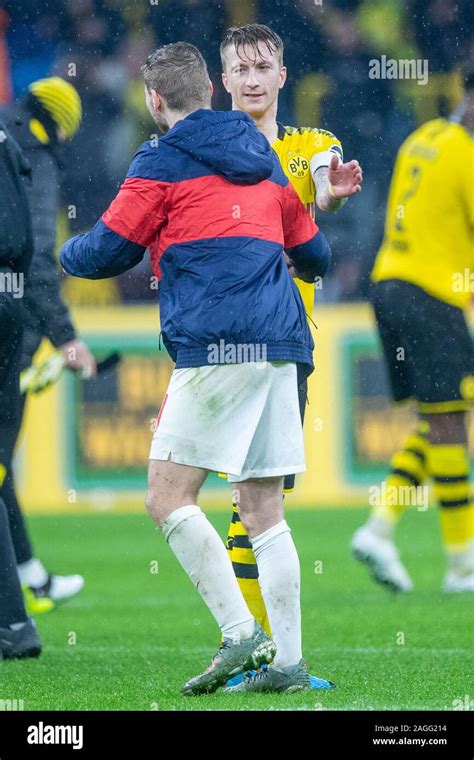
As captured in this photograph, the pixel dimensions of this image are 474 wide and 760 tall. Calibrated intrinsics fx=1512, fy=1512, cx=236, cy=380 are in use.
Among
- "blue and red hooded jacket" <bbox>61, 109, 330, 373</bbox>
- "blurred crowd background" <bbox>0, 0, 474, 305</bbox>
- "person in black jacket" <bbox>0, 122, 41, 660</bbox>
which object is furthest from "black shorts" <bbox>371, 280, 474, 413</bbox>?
"blurred crowd background" <bbox>0, 0, 474, 305</bbox>

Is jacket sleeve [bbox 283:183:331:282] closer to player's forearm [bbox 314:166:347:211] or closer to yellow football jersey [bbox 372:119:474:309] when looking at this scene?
player's forearm [bbox 314:166:347:211]

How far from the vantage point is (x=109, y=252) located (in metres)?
3.82

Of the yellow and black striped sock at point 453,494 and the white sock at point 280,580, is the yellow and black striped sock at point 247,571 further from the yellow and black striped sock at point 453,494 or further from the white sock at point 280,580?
the yellow and black striped sock at point 453,494

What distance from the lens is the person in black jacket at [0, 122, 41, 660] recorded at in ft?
14.8

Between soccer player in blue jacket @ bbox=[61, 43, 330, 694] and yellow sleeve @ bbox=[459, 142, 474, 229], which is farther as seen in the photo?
yellow sleeve @ bbox=[459, 142, 474, 229]

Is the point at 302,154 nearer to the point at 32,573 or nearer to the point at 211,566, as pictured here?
the point at 211,566

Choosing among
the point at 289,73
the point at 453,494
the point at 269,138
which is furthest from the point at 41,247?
the point at 289,73

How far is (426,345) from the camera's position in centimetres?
652

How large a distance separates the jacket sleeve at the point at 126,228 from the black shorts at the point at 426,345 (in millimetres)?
2804

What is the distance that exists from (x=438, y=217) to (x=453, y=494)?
47.6 inches

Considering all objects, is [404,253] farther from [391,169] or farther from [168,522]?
[391,169]

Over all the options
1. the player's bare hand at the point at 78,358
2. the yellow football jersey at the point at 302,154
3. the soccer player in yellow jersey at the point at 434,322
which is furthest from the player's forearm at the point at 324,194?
the soccer player in yellow jersey at the point at 434,322

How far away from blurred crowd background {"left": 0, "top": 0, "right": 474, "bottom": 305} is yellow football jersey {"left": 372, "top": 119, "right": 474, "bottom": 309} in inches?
172

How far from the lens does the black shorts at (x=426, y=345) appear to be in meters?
6.44
